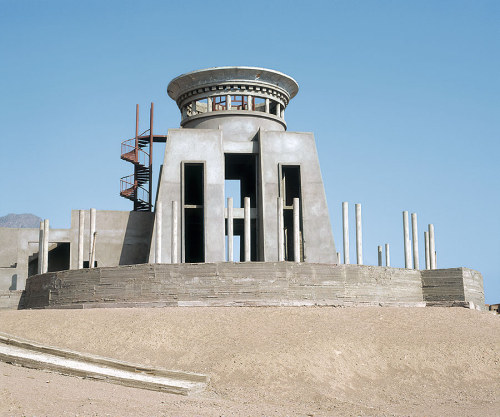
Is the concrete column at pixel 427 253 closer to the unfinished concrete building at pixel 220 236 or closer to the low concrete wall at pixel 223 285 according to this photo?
the unfinished concrete building at pixel 220 236

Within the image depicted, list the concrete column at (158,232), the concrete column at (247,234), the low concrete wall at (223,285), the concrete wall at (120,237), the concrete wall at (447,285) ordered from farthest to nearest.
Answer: the concrete wall at (120,237), the concrete column at (247,234), the concrete column at (158,232), the concrete wall at (447,285), the low concrete wall at (223,285)

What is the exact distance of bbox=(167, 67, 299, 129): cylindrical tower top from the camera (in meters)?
34.6

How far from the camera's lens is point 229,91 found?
35.1 meters

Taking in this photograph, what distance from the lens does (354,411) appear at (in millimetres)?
14570

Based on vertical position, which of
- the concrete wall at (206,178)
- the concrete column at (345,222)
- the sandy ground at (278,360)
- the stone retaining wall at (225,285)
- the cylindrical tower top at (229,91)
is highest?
the cylindrical tower top at (229,91)

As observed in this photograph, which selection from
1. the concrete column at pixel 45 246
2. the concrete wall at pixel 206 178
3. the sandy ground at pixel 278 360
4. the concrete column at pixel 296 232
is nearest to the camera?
the sandy ground at pixel 278 360

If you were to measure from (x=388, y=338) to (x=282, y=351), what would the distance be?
348cm

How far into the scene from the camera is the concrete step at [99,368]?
1470 cm

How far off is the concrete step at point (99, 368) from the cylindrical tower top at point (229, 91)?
2028 cm

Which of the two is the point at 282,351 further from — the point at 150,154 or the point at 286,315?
the point at 150,154

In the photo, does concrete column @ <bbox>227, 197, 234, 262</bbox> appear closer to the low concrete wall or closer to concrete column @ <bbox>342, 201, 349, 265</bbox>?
concrete column @ <bbox>342, 201, 349, 265</bbox>

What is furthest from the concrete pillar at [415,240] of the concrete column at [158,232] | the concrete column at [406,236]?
the concrete column at [158,232]

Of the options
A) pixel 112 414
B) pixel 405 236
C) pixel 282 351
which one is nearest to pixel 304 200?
pixel 405 236

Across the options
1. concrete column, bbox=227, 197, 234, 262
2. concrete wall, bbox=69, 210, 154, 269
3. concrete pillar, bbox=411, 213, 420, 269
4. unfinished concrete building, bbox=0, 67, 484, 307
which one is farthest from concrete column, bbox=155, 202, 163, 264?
concrete pillar, bbox=411, 213, 420, 269
